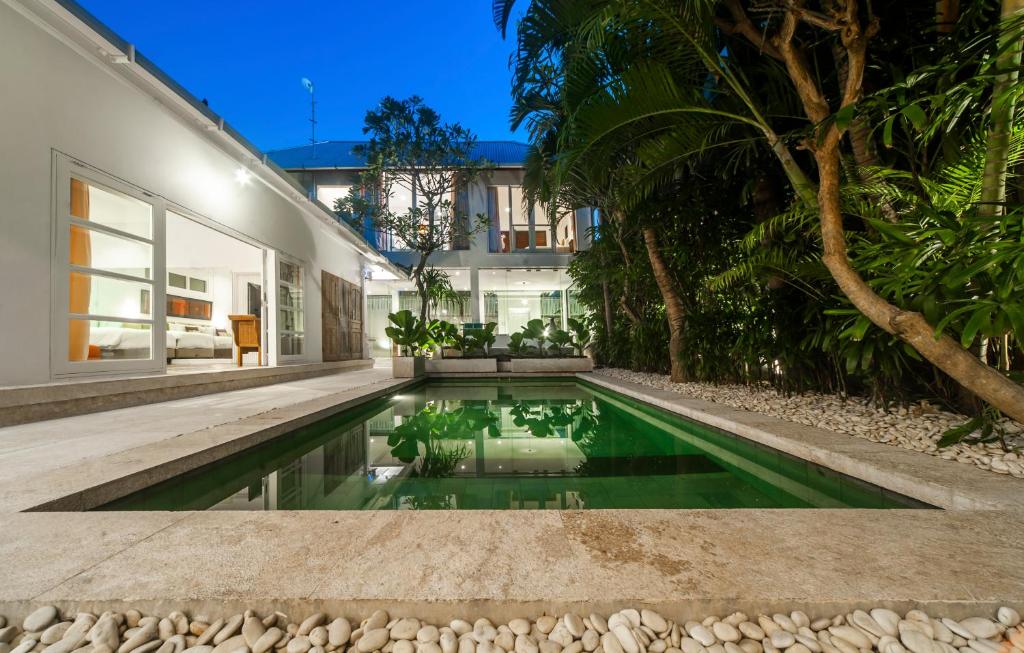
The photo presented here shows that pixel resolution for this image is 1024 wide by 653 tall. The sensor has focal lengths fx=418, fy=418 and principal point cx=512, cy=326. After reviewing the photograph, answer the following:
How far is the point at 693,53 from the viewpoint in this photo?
2.52 meters

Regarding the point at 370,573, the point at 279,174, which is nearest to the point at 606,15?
the point at 370,573

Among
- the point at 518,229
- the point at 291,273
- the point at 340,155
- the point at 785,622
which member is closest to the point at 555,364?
the point at 291,273

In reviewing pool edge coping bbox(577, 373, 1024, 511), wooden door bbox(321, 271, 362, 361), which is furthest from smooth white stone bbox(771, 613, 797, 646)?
wooden door bbox(321, 271, 362, 361)

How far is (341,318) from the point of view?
28.3ft

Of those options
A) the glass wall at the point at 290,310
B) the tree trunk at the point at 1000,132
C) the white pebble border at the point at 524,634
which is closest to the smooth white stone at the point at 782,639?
the white pebble border at the point at 524,634

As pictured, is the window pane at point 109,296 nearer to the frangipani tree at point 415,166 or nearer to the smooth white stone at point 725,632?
the smooth white stone at point 725,632

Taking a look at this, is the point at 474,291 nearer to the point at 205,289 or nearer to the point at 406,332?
the point at 406,332

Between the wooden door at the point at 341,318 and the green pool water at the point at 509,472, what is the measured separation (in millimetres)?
4953

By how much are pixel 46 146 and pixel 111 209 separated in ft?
2.03

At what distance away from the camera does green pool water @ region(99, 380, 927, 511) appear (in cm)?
167

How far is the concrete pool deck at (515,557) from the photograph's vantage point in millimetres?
855

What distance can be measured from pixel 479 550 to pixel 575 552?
238 millimetres

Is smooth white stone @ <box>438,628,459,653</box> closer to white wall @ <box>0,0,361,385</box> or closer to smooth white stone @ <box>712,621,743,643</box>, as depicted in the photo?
smooth white stone @ <box>712,621,743,643</box>

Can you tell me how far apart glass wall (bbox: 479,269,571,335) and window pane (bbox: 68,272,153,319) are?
10312 millimetres
